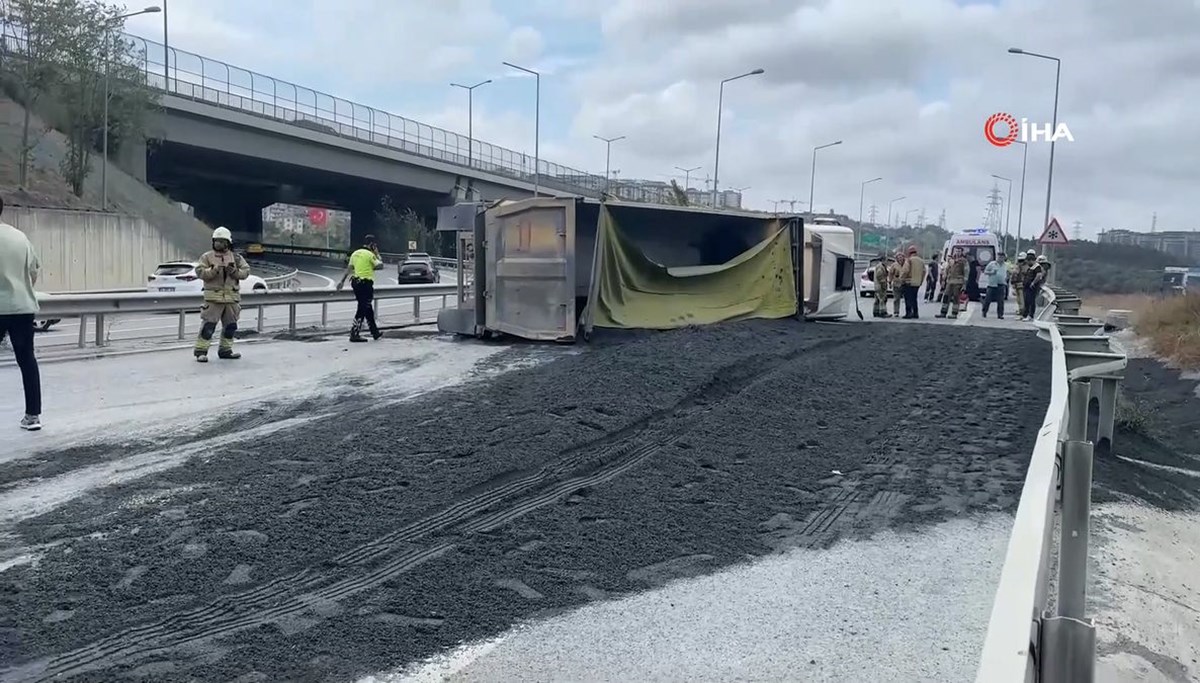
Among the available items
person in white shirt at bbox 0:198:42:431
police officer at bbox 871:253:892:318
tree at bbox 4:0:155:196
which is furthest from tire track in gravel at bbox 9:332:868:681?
tree at bbox 4:0:155:196

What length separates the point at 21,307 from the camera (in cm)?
705

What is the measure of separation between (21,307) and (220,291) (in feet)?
13.2

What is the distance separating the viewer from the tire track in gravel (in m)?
3.62

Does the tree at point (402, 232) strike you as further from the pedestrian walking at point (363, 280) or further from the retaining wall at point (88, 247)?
the pedestrian walking at point (363, 280)

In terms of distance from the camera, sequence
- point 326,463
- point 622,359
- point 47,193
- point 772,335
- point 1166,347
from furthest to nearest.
A: 1. point 47,193
2. point 1166,347
3. point 772,335
4. point 622,359
5. point 326,463

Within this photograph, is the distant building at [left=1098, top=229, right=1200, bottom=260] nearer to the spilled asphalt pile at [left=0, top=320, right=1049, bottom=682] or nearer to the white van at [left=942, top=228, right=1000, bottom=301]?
the white van at [left=942, top=228, right=1000, bottom=301]

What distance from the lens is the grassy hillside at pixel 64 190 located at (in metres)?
35.2

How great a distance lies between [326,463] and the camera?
243 inches

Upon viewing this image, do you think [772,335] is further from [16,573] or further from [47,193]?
[47,193]

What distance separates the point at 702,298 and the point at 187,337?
7.92m

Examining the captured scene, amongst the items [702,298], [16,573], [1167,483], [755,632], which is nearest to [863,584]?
[755,632]

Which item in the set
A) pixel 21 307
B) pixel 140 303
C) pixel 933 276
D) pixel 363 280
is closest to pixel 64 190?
pixel 140 303

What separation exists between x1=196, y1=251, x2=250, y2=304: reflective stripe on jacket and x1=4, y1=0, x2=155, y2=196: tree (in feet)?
95.6

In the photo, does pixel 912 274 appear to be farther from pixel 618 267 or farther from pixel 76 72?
pixel 76 72
